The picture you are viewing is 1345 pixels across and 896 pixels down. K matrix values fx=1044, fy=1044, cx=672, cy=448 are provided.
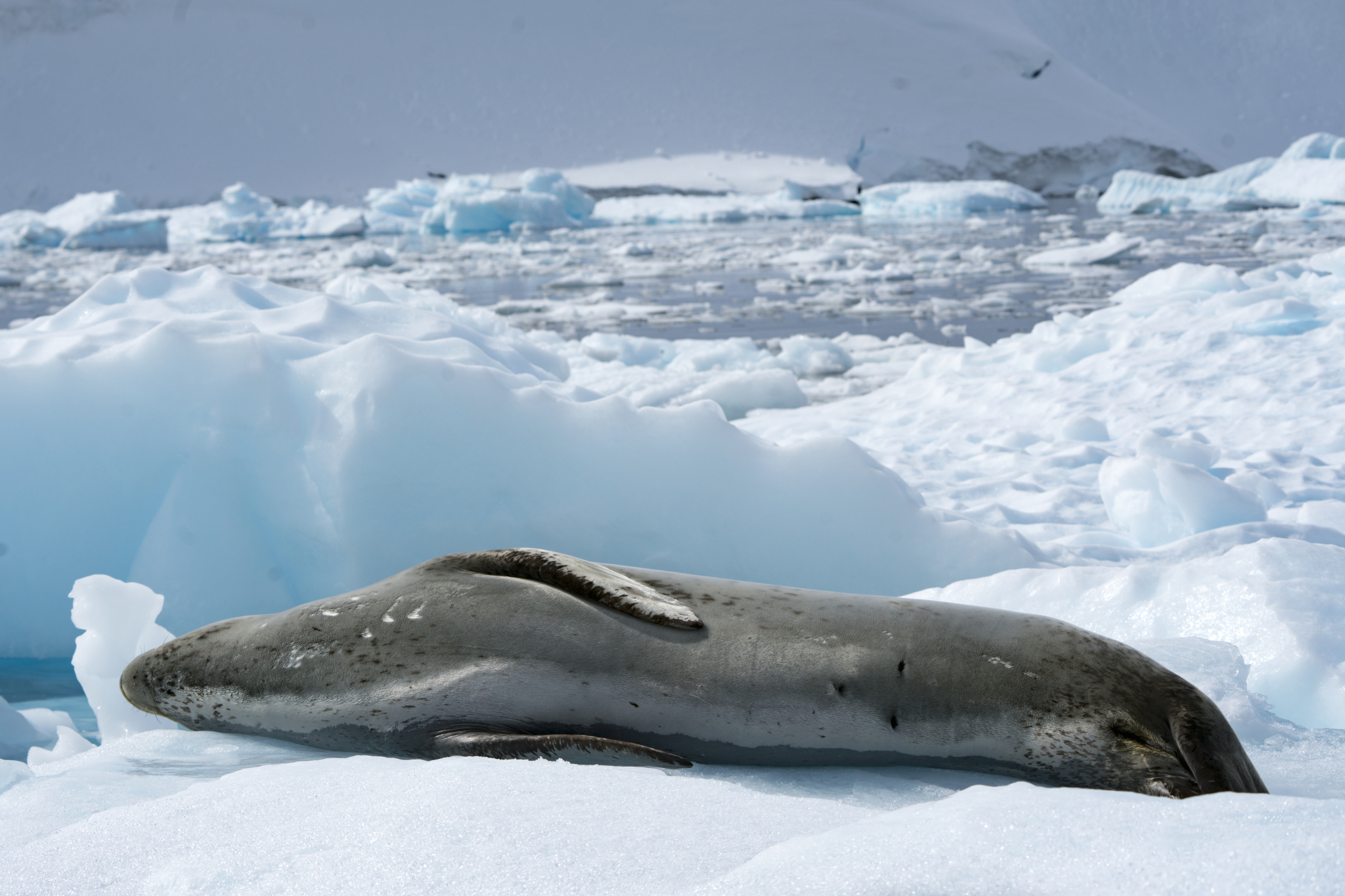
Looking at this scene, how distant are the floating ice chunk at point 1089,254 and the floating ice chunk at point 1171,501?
37.7 feet

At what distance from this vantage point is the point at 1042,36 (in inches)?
2948

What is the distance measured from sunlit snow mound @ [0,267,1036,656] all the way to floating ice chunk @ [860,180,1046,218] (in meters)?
27.6

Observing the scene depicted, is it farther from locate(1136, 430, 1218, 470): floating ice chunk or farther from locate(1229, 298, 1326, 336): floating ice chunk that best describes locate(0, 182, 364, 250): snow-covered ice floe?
locate(1136, 430, 1218, 470): floating ice chunk

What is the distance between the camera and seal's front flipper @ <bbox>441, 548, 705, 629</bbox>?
6.07 ft

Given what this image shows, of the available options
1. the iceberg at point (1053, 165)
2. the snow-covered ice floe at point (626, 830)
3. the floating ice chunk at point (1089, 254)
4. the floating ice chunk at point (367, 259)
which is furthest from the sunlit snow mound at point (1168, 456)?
the iceberg at point (1053, 165)

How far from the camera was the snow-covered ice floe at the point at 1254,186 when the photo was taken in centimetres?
2438

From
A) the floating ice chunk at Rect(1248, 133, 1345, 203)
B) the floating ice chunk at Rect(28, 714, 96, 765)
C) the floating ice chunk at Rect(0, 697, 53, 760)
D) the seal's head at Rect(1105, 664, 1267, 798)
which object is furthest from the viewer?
the floating ice chunk at Rect(1248, 133, 1345, 203)

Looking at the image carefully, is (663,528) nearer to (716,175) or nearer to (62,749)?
(62,749)

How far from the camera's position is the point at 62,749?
2.19 m

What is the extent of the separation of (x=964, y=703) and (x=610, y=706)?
1.95 feet

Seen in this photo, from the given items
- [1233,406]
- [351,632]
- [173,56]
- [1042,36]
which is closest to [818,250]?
[1233,406]

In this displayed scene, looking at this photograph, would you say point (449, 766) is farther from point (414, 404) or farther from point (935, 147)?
point (935, 147)

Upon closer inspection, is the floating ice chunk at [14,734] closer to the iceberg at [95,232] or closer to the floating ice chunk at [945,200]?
the floating ice chunk at [945,200]

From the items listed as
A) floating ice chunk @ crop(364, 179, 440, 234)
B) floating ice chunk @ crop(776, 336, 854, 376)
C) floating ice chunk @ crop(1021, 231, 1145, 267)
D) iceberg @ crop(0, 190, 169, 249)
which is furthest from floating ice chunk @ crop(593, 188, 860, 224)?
floating ice chunk @ crop(776, 336, 854, 376)
